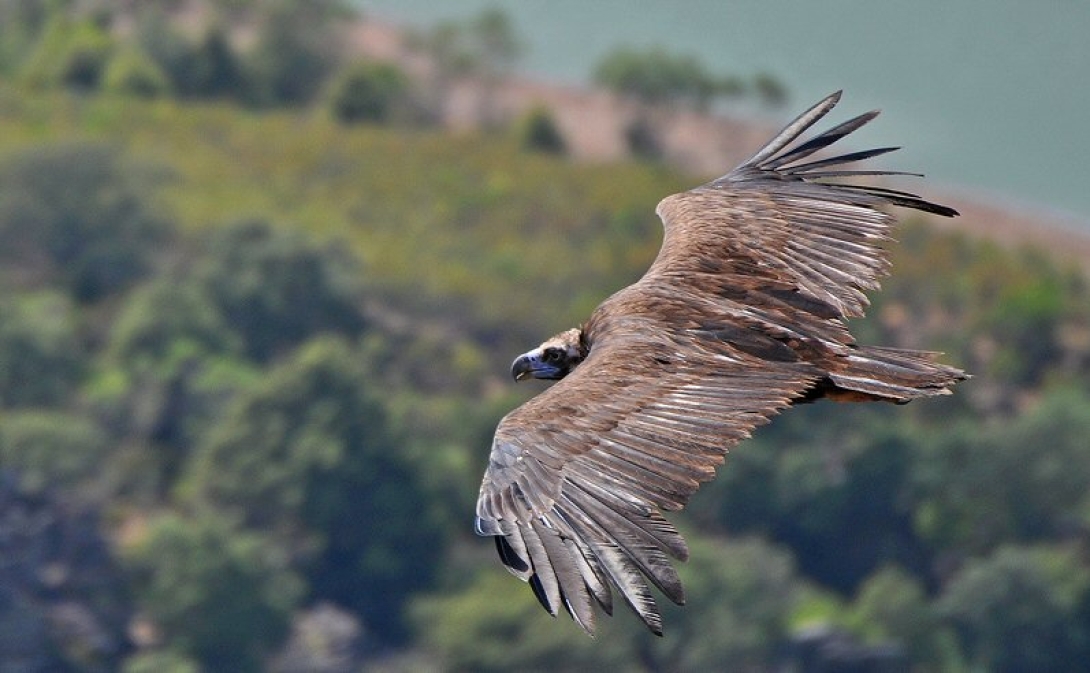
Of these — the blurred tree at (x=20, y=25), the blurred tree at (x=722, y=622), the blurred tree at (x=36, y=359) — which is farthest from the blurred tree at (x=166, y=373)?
the blurred tree at (x=20, y=25)

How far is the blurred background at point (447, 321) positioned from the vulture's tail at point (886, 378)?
36949 millimetres

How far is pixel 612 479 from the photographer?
1025cm

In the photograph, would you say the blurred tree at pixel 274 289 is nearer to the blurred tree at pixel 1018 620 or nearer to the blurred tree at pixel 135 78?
the blurred tree at pixel 135 78

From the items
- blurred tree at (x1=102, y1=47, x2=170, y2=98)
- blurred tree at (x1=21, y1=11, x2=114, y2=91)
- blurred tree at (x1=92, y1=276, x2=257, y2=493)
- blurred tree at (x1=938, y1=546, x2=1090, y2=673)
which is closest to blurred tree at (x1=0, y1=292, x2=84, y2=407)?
blurred tree at (x1=92, y1=276, x2=257, y2=493)

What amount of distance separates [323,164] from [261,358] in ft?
54.9

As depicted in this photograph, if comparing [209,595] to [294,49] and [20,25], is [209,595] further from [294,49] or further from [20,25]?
[20,25]

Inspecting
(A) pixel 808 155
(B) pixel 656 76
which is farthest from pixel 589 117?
(A) pixel 808 155

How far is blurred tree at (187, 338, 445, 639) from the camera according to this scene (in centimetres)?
5862

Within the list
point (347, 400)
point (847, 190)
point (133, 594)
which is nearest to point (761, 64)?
point (347, 400)

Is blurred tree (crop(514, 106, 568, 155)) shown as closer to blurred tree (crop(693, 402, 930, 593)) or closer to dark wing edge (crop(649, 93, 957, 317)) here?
blurred tree (crop(693, 402, 930, 593))

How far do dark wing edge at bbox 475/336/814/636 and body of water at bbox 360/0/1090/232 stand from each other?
54734 mm

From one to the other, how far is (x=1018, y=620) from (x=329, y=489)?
60.8ft

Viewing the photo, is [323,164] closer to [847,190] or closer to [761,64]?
[761,64]

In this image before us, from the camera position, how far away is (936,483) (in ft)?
210
